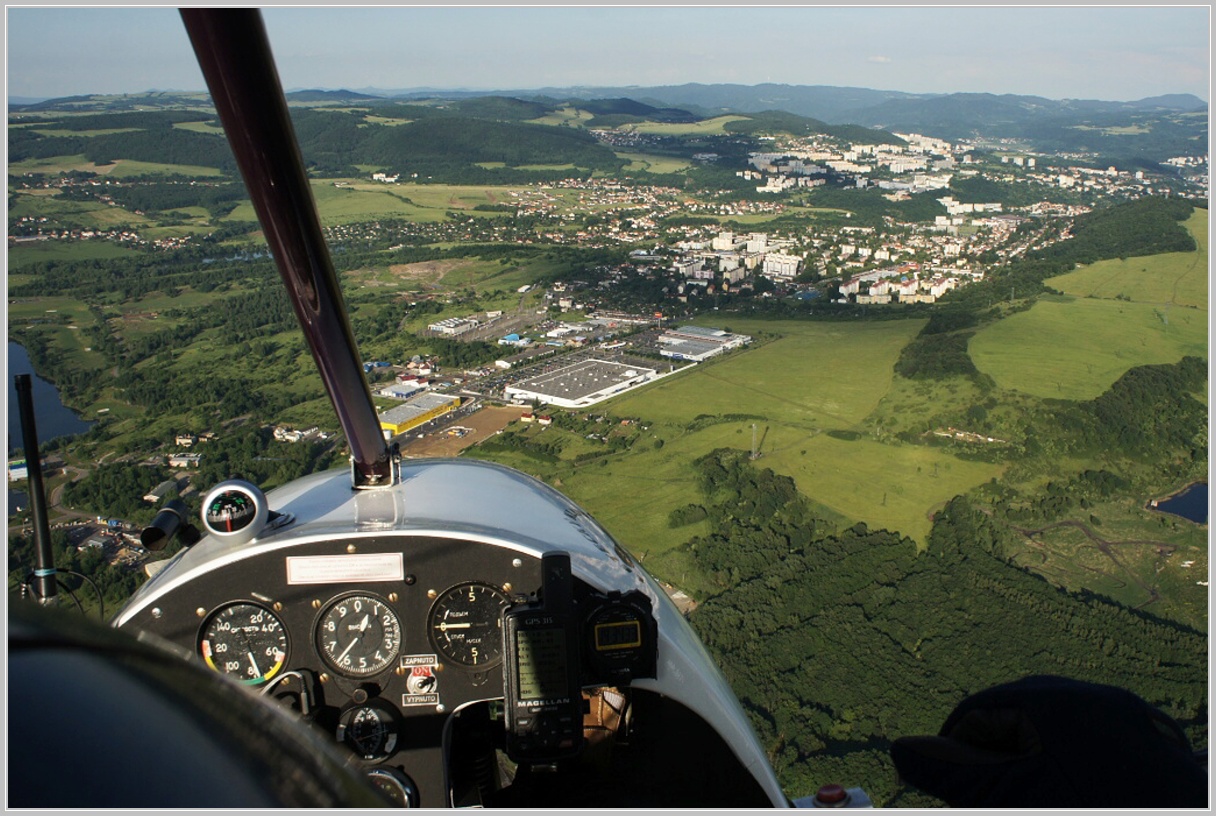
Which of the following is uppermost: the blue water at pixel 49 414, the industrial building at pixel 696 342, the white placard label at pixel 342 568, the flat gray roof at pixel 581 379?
the white placard label at pixel 342 568

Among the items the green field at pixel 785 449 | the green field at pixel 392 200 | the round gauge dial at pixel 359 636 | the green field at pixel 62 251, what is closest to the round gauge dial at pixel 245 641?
the round gauge dial at pixel 359 636

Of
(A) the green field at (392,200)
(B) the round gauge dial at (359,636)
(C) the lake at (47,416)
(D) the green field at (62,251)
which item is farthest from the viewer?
(A) the green field at (392,200)

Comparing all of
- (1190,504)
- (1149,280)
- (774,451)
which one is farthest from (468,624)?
(1149,280)

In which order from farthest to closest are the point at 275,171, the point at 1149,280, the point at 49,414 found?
the point at 1149,280
the point at 49,414
the point at 275,171

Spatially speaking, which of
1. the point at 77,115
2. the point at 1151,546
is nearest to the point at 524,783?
the point at 1151,546

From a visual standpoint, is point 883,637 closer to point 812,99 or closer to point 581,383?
point 581,383

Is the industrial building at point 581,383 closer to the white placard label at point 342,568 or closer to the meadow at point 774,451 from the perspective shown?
the meadow at point 774,451
